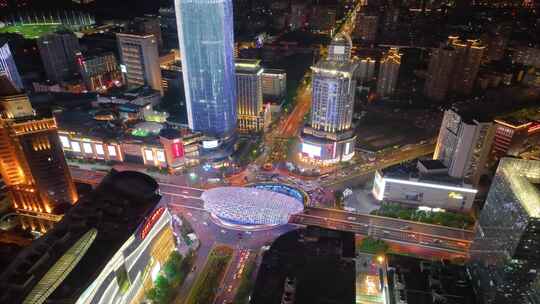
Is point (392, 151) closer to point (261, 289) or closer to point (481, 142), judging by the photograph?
point (481, 142)

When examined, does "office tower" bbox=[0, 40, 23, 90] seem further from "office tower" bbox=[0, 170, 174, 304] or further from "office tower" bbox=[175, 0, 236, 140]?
"office tower" bbox=[0, 170, 174, 304]

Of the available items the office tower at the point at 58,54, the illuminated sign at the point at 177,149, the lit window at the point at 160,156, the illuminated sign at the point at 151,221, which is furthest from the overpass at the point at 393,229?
Result: the office tower at the point at 58,54

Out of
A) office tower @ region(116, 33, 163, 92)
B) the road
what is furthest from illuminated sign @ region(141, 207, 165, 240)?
office tower @ region(116, 33, 163, 92)

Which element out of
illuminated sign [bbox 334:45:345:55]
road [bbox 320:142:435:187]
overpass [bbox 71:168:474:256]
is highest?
illuminated sign [bbox 334:45:345:55]

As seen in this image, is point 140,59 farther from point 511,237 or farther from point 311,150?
point 511,237

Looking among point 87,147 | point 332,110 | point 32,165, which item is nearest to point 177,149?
point 87,147
